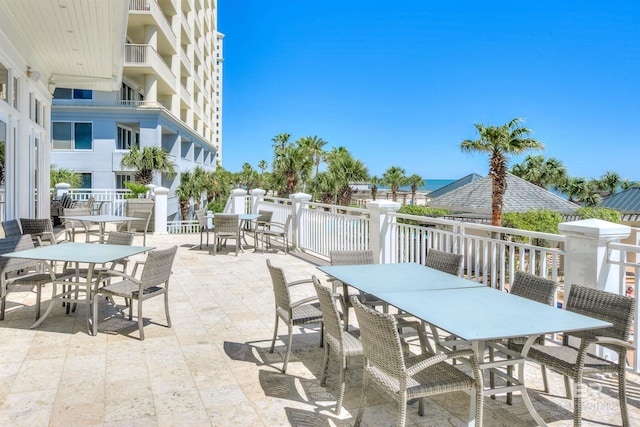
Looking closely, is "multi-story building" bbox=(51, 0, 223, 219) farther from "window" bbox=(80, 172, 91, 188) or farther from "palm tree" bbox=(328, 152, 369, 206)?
"palm tree" bbox=(328, 152, 369, 206)

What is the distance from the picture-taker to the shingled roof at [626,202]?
31.7 m

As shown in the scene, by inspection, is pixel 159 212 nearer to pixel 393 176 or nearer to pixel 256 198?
pixel 256 198

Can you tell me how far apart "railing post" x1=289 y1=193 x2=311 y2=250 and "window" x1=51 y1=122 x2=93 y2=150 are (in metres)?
14.3

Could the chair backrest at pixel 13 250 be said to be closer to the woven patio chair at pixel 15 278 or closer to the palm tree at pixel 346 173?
the woven patio chair at pixel 15 278

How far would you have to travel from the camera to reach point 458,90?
9631cm

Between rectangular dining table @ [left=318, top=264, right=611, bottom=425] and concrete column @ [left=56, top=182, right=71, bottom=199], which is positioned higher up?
concrete column @ [left=56, top=182, right=71, bottom=199]

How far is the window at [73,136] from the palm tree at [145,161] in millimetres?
2173

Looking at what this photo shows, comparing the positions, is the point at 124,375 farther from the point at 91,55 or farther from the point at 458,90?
the point at 458,90

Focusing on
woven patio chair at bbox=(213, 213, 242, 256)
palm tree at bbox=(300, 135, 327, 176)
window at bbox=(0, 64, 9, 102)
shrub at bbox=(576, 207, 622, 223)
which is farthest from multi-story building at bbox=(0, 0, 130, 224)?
palm tree at bbox=(300, 135, 327, 176)

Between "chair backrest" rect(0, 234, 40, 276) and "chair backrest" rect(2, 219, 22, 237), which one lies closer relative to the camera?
"chair backrest" rect(0, 234, 40, 276)

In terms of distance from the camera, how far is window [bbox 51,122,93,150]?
20.1 m

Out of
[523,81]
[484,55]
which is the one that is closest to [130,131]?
[484,55]

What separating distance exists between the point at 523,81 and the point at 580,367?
98.7 metres

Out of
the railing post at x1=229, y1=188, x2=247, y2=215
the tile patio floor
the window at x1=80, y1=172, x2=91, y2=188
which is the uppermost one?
the window at x1=80, y1=172, x2=91, y2=188
